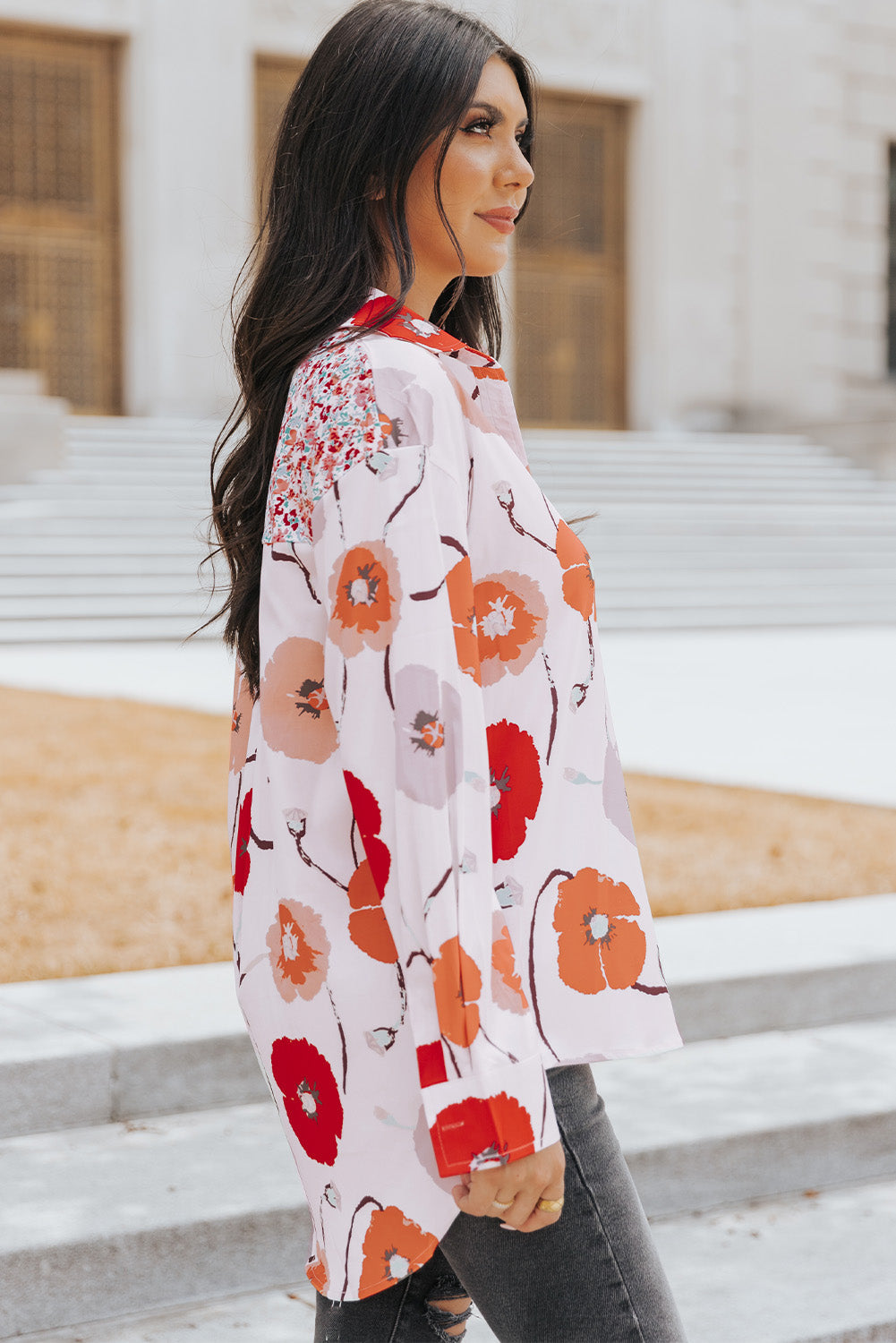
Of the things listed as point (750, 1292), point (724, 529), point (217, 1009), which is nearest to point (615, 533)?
point (724, 529)

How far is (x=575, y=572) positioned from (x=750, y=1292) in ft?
6.45

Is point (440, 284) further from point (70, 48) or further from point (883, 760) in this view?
point (70, 48)

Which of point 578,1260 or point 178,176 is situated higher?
point 178,176

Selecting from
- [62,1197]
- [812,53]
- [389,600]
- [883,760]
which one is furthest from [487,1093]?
[812,53]

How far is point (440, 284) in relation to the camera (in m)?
1.76

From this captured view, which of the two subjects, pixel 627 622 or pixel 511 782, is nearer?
pixel 511 782

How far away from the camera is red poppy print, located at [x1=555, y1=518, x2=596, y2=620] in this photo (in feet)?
5.29

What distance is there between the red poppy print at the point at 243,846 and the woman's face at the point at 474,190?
1.82 ft

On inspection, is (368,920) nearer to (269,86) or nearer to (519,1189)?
(519,1189)

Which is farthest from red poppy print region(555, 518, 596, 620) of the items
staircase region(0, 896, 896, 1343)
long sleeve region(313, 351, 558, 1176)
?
staircase region(0, 896, 896, 1343)

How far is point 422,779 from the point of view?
4.72 ft

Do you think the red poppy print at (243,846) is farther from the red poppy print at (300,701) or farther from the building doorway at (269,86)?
the building doorway at (269,86)

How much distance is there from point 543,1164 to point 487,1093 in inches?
3.7

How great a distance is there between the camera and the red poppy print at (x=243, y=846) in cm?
169
